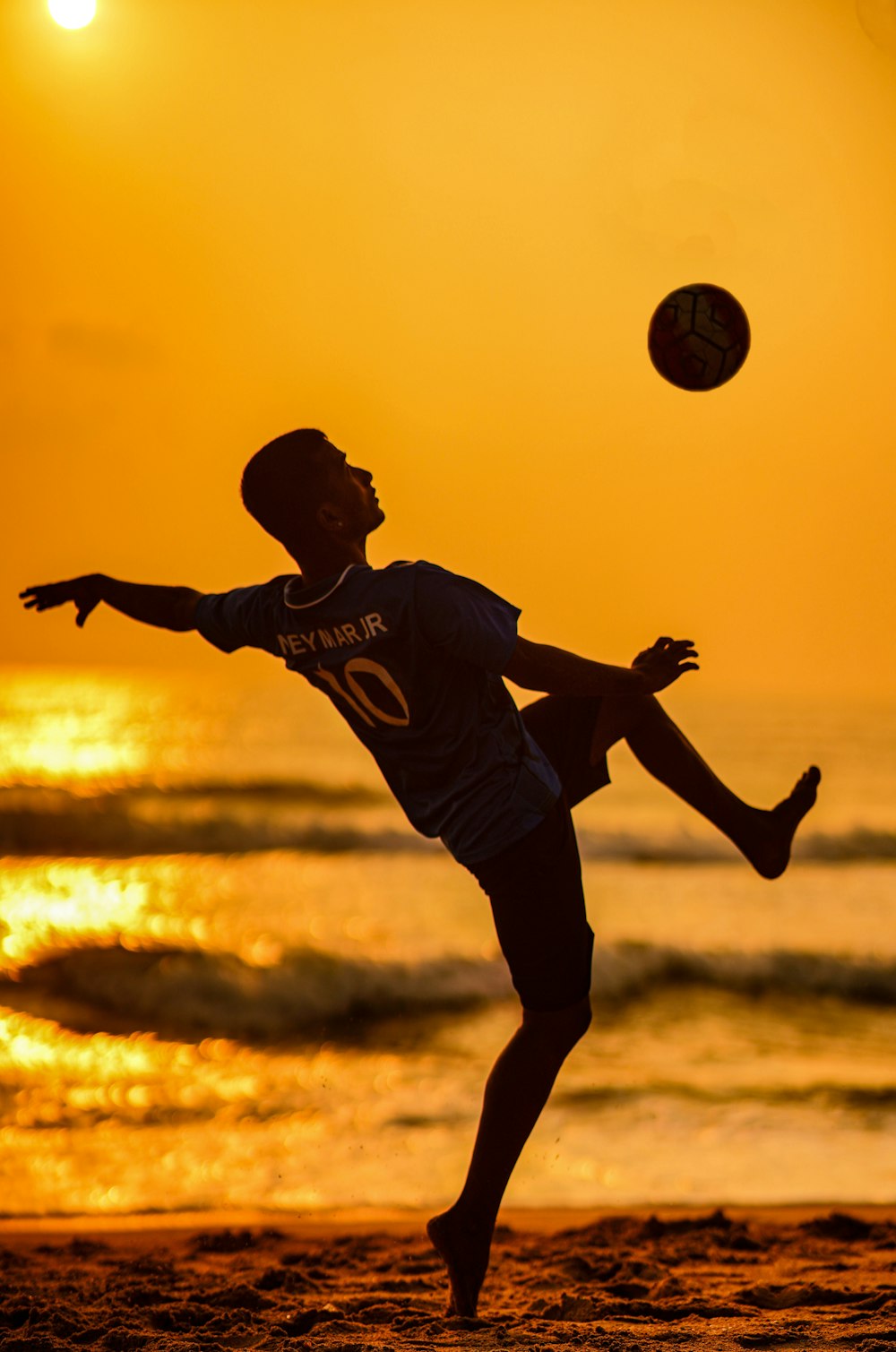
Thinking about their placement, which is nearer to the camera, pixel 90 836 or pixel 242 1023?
pixel 242 1023

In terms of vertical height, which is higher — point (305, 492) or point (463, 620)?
point (305, 492)

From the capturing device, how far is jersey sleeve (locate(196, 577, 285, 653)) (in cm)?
413

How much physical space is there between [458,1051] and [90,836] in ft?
54.7

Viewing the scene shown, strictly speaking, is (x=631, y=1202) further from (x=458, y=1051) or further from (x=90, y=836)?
(x=90, y=836)

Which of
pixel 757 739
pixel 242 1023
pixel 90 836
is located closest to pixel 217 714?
pixel 757 739

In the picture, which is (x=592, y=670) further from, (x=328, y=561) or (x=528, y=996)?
(x=528, y=996)

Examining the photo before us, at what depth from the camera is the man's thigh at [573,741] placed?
4375 mm

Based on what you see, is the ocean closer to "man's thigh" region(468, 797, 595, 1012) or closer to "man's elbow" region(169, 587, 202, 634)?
"man's thigh" region(468, 797, 595, 1012)

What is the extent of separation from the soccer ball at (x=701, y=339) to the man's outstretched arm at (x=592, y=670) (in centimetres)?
165

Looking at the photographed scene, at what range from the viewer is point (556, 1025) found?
425cm

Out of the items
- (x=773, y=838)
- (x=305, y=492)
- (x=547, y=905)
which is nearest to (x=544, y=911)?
(x=547, y=905)

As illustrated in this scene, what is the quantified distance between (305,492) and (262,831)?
21.4 meters

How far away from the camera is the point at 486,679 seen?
4035 mm

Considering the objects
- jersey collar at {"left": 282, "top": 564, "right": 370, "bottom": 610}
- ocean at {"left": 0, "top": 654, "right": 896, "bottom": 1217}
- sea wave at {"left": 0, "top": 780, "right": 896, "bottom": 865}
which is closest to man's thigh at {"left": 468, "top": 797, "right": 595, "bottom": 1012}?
jersey collar at {"left": 282, "top": 564, "right": 370, "bottom": 610}
